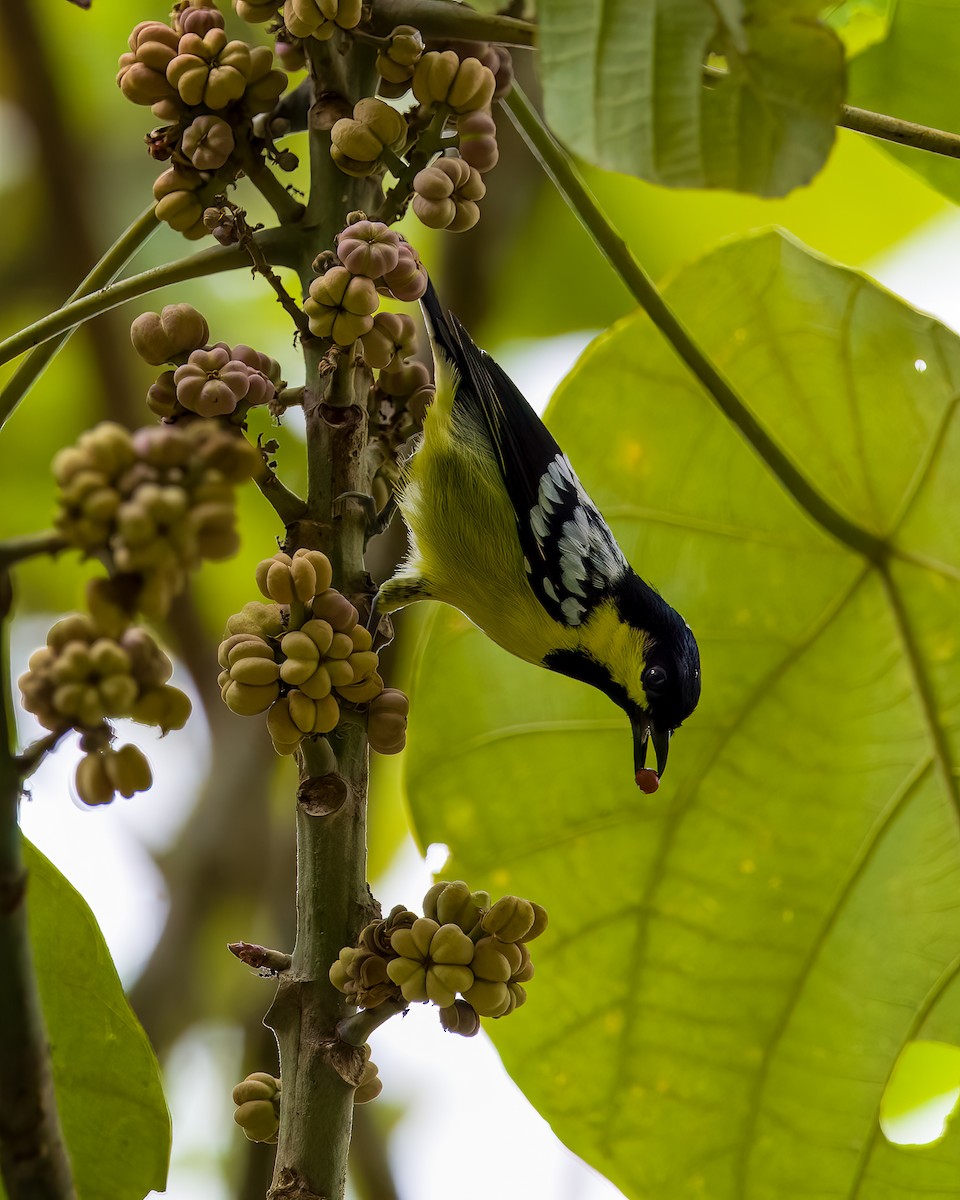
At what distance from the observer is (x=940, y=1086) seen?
1884mm

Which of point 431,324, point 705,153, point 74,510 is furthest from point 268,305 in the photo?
point 74,510

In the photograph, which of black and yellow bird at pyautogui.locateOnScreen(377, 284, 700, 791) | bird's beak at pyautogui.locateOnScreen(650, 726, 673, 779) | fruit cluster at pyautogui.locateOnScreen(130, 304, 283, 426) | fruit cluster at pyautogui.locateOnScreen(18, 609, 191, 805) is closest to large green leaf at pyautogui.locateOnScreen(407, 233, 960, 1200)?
bird's beak at pyautogui.locateOnScreen(650, 726, 673, 779)

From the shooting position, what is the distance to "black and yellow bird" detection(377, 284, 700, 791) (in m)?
1.99

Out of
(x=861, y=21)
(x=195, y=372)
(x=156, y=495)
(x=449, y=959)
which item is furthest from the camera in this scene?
(x=861, y=21)

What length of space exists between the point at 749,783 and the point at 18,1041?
44.7 inches

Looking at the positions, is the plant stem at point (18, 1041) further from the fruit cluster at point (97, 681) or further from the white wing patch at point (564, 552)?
the white wing patch at point (564, 552)

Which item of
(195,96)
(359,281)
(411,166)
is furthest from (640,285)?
(195,96)

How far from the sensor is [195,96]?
47.3 inches

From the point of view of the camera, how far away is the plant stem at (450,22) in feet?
3.95

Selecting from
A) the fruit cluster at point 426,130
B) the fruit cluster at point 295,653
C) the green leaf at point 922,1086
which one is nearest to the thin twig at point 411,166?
the fruit cluster at point 426,130

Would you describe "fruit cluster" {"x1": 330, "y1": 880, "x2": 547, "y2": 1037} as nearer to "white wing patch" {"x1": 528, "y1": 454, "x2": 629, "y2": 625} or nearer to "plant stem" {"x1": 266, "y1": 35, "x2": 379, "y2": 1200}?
"plant stem" {"x1": 266, "y1": 35, "x2": 379, "y2": 1200}

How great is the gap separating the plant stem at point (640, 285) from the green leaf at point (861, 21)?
572 mm

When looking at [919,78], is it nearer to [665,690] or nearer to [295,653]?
[665,690]

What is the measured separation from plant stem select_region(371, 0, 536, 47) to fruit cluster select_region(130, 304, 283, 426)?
354 millimetres
